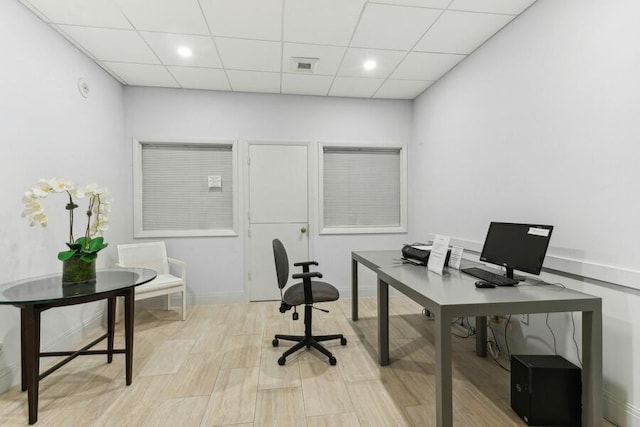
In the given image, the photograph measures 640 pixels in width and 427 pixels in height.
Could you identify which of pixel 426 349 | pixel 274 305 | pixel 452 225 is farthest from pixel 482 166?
pixel 274 305

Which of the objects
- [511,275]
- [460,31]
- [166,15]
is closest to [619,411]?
[511,275]

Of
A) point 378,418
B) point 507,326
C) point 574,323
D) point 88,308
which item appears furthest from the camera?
point 88,308

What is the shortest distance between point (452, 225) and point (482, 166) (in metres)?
0.74

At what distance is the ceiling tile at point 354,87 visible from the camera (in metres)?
3.58

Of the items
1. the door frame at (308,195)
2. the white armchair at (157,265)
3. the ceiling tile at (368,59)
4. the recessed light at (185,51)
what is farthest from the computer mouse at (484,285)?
the recessed light at (185,51)

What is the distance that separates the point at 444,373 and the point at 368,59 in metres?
2.77

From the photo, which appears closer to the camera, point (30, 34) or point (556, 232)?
point (556, 232)

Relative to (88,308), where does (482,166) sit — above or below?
above

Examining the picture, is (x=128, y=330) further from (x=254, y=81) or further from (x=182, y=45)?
(x=254, y=81)

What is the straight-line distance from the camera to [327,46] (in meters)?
2.83

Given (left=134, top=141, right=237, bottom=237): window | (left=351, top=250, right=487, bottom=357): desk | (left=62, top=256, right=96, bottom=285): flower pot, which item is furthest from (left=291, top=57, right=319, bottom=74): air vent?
(left=62, top=256, right=96, bottom=285): flower pot

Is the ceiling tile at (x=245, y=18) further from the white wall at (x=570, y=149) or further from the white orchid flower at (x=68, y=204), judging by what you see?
the white wall at (x=570, y=149)

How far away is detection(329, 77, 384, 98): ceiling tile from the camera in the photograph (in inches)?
141

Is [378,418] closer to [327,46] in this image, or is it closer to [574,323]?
[574,323]
